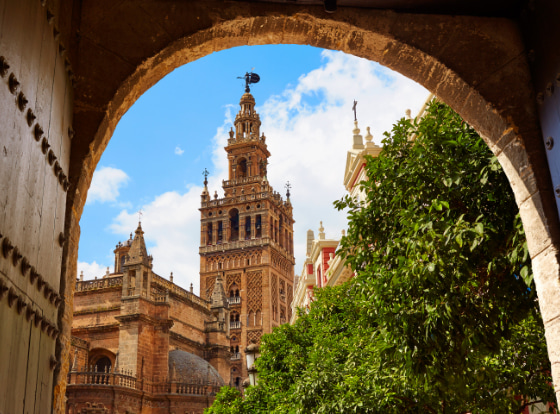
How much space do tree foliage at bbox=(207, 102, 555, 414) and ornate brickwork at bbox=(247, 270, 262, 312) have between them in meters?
52.8

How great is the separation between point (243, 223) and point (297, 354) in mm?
50365

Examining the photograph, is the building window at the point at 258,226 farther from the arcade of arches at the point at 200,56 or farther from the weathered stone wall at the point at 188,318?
the arcade of arches at the point at 200,56

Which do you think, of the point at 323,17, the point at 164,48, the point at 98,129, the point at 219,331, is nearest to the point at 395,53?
the point at 323,17

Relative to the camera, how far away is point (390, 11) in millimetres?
4078

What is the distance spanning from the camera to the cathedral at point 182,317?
3312cm

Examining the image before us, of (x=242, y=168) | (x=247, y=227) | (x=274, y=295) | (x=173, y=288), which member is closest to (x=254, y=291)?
(x=274, y=295)

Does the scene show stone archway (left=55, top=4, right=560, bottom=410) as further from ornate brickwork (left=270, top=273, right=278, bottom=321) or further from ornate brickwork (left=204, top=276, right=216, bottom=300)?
ornate brickwork (left=204, top=276, right=216, bottom=300)

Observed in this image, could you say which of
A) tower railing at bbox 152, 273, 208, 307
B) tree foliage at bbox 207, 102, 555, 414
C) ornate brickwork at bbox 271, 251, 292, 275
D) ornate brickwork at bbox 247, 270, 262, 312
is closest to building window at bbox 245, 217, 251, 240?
ornate brickwork at bbox 271, 251, 292, 275

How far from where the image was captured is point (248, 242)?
64.7 m

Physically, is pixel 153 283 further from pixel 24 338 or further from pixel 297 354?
pixel 24 338

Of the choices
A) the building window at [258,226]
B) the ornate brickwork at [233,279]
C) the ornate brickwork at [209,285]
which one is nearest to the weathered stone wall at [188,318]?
the ornate brickwork at [209,285]

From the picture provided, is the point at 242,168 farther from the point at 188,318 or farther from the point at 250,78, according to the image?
the point at 188,318

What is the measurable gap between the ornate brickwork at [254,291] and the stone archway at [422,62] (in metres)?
59.2

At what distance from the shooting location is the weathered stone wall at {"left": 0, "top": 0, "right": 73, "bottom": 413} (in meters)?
2.57
